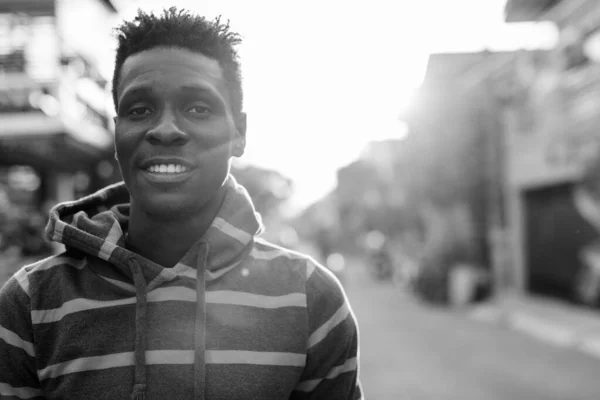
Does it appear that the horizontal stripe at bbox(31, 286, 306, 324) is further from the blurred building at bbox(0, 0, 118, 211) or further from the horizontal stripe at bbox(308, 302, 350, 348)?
the blurred building at bbox(0, 0, 118, 211)

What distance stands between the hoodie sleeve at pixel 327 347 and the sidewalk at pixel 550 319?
9126 millimetres

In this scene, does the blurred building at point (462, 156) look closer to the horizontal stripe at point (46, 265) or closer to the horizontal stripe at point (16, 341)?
the horizontal stripe at point (46, 265)

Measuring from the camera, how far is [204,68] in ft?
5.92

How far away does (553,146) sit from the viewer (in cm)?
1595

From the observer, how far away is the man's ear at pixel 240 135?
1.90 metres

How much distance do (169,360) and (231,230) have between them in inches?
15.7

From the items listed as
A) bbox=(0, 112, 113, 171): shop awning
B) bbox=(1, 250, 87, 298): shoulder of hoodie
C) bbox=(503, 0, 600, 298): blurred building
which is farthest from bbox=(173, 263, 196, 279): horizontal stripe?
bbox=(0, 112, 113, 171): shop awning

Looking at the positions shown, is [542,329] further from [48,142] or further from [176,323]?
[48,142]

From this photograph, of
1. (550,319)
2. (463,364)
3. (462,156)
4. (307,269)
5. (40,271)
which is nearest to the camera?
(40,271)

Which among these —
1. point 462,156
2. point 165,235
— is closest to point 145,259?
point 165,235

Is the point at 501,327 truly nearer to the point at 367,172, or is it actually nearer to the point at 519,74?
the point at 519,74

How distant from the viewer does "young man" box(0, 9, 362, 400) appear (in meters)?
1.70

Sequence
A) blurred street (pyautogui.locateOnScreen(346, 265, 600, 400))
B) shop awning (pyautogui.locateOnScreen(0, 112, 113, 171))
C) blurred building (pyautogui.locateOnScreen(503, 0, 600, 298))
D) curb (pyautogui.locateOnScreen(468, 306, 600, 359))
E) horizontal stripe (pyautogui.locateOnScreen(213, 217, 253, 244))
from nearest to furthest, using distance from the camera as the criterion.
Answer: horizontal stripe (pyautogui.locateOnScreen(213, 217, 253, 244)) < blurred street (pyautogui.locateOnScreen(346, 265, 600, 400)) < curb (pyautogui.locateOnScreen(468, 306, 600, 359)) < blurred building (pyautogui.locateOnScreen(503, 0, 600, 298)) < shop awning (pyautogui.locateOnScreen(0, 112, 113, 171))

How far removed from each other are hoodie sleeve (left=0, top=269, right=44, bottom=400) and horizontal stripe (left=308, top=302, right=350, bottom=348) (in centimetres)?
73
